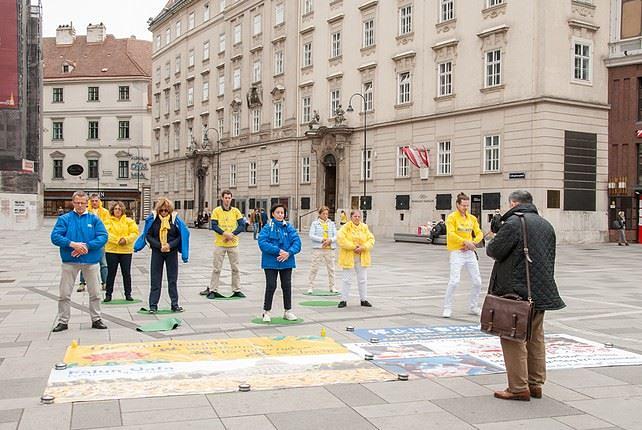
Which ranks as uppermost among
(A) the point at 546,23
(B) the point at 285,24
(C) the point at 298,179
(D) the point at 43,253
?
(B) the point at 285,24

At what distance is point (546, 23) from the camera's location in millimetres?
34062

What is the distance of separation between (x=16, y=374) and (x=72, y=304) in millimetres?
5749

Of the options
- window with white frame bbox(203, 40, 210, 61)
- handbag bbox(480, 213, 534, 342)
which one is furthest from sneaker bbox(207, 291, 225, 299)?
window with white frame bbox(203, 40, 210, 61)

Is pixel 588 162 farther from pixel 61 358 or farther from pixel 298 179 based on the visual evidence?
pixel 61 358

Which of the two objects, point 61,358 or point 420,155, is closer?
point 61,358

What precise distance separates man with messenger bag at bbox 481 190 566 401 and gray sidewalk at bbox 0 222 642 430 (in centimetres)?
23

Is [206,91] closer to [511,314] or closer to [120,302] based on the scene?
[120,302]

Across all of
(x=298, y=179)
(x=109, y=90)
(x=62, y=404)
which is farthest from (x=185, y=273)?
(x=109, y=90)

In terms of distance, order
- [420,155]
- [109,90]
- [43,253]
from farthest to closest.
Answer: [109,90], [420,155], [43,253]

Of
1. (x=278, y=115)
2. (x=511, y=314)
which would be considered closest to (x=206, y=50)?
(x=278, y=115)

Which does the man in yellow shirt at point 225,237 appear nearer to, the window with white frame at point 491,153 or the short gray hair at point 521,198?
the short gray hair at point 521,198

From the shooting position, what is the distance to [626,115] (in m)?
36.2

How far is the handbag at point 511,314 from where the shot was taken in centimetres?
658

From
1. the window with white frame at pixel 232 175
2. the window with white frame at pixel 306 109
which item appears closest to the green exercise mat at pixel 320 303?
the window with white frame at pixel 306 109
